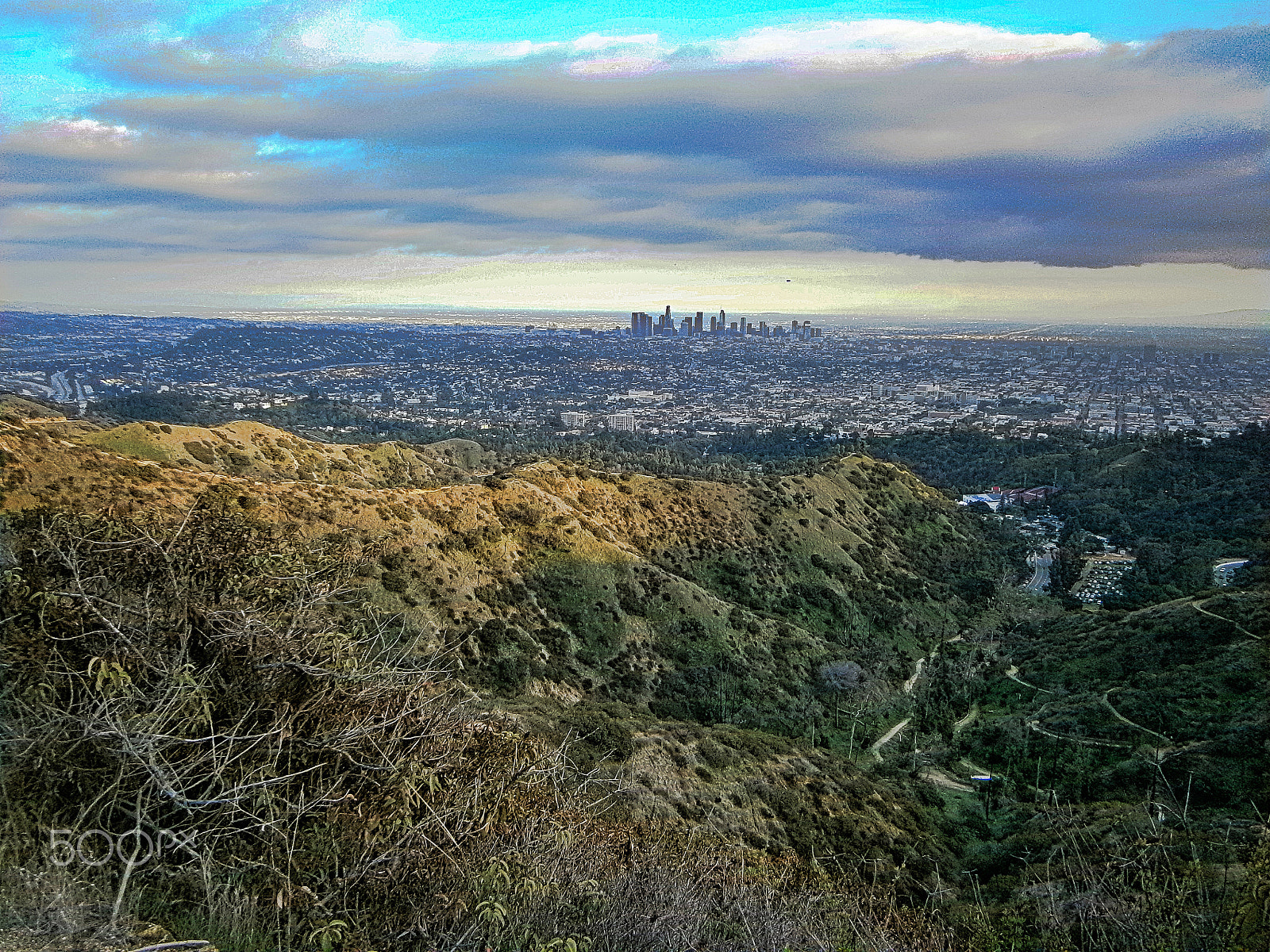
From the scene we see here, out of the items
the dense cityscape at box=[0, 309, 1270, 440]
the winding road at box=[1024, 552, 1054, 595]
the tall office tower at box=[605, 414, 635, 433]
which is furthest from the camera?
the tall office tower at box=[605, 414, 635, 433]

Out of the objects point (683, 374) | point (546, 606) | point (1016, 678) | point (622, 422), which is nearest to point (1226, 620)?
point (1016, 678)

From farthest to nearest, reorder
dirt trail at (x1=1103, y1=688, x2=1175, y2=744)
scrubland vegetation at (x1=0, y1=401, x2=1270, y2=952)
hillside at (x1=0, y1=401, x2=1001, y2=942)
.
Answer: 1. dirt trail at (x1=1103, y1=688, x2=1175, y2=744)
2. hillside at (x1=0, y1=401, x2=1001, y2=942)
3. scrubland vegetation at (x1=0, y1=401, x2=1270, y2=952)

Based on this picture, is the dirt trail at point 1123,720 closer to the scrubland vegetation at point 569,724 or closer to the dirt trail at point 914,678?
the scrubland vegetation at point 569,724

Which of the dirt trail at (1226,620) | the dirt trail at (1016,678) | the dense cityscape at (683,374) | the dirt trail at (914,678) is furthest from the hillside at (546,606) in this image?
the dense cityscape at (683,374)

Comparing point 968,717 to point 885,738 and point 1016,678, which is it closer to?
point 885,738

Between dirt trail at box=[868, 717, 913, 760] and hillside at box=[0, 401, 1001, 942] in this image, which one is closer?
hillside at box=[0, 401, 1001, 942]

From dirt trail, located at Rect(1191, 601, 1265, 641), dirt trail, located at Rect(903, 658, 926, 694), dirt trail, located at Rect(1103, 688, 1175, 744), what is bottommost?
dirt trail, located at Rect(903, 658, 926, 694)

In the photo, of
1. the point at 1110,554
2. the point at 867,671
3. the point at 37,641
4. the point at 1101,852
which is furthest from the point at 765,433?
the point at 37,641

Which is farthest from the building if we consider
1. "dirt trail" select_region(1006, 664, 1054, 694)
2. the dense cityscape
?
"dirt trail" select_region(1006, 664, 1054, 694)

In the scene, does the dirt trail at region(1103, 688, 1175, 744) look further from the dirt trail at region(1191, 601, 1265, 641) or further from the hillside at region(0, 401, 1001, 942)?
the hillside at region(0, 401, 1001, 942)
